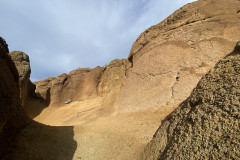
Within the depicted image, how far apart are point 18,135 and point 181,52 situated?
14.5ft

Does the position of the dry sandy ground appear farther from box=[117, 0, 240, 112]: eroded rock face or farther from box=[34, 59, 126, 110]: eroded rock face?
box=[34, 59, 126, 110]: eroded rock face

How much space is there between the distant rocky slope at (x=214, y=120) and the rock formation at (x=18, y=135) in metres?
1.74

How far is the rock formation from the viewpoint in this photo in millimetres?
1930

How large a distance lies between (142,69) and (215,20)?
2.71 meters

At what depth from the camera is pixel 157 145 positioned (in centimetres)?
169

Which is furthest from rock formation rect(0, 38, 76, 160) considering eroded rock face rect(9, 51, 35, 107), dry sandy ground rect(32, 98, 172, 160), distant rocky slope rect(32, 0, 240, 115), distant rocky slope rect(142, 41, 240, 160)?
eroded rock face rect(9, 51, 35, 107)

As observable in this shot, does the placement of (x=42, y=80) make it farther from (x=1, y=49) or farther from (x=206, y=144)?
(x=206, y=144)

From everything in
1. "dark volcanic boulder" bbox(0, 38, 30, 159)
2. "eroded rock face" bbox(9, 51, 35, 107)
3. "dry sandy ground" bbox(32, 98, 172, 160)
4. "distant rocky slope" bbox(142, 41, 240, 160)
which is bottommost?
"dry sandy ground" bbox(32, 98, 172, 160)

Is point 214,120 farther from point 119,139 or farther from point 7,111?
point 7,111

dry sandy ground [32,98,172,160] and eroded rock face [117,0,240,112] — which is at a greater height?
eroded rock face [117,0,240,112]

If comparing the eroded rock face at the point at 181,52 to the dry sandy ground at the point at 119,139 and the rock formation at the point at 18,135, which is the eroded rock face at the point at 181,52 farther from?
the rock formation at the point at 18,135

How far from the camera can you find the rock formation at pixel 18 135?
6.33 ft

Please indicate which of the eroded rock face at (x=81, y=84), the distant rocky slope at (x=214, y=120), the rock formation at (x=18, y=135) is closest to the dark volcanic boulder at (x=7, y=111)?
the rock formation at (x=18, y=135)

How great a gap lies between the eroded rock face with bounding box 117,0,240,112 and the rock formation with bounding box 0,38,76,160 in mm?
2524
